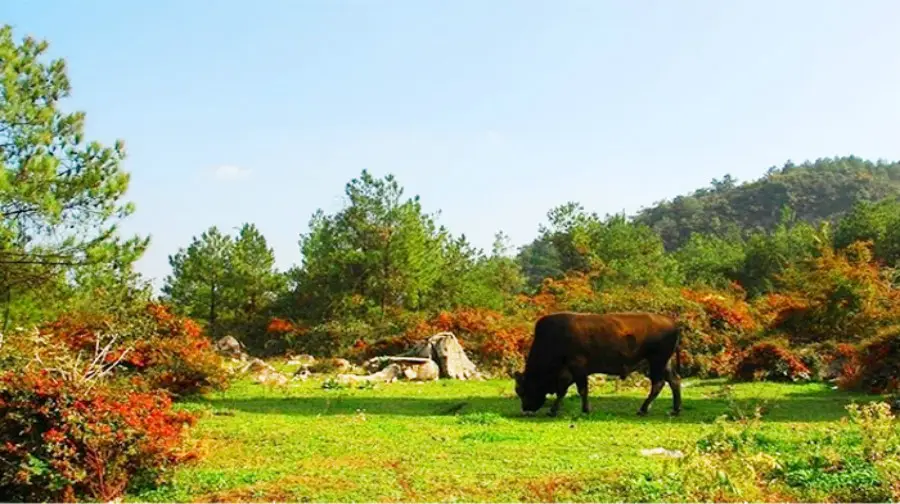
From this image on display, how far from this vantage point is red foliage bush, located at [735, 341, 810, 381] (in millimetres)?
22250

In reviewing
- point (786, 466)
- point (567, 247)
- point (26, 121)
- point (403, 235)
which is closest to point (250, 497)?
point (786, 466)

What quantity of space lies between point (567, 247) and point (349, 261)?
18.7m

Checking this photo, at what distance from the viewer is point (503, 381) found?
24188mm

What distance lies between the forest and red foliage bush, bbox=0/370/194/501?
2 centimetres

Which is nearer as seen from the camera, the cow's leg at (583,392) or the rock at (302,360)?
the cow's leg at (583,392)

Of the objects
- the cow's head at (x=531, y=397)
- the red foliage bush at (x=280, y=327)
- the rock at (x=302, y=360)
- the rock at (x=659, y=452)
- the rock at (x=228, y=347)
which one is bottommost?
the rock at (x=659, y=452)

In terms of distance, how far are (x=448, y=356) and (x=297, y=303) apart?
1971 centimetres

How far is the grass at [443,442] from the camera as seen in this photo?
8055 millimetres

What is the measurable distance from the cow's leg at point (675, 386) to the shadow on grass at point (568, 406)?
202 mm

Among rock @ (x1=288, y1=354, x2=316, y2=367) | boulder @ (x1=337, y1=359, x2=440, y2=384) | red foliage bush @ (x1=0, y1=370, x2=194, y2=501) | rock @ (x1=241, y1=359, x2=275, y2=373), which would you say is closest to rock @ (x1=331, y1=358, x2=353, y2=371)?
boulder @ (x1=337, y1=359, x2=440, y2=384)

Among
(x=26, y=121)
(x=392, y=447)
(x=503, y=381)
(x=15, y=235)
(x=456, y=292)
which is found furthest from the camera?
(x=456, y=292)

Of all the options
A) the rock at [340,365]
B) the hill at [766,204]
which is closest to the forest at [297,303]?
the rock at [340,365]

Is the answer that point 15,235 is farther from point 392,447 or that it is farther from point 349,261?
point 349,261

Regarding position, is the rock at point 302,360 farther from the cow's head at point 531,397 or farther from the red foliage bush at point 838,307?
the cow's head at point 531,397
